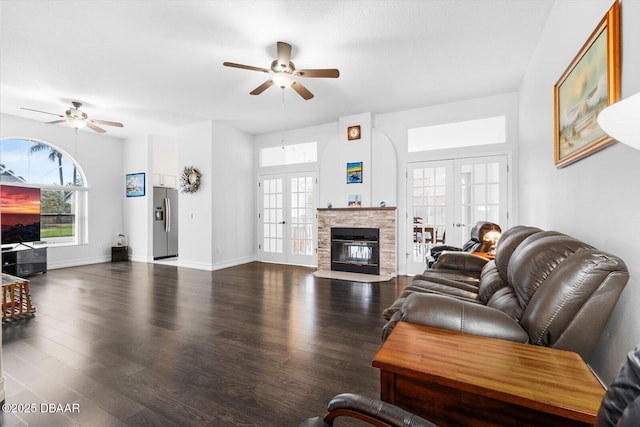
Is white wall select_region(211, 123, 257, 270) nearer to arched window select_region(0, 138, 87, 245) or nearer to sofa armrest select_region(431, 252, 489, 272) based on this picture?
arched window select_region(0, 138, 87, 245)

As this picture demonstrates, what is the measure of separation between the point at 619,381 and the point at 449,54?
3.76 meters

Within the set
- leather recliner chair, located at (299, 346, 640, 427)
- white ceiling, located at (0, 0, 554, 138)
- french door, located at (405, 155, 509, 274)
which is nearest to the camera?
leather recliner chair, located at (299, 346, 640, 427)

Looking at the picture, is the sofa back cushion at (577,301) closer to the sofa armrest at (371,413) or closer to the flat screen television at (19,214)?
the sofa armrest at (371,413)

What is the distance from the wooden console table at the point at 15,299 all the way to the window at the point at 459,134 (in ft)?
18.9

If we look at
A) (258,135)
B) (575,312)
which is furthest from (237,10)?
(258,135)

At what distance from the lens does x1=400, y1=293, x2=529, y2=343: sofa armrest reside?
1.26m

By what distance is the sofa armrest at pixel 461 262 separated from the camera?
3084 mm

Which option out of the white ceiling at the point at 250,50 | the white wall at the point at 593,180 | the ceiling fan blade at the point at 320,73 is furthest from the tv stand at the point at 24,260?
the white wall at the point at 593,180

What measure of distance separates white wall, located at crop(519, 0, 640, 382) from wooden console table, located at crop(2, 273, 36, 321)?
4.99 meters

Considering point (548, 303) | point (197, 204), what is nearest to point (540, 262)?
point (548, 303)

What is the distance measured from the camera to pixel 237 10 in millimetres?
2674

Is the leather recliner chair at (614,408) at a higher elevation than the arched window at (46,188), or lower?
lower

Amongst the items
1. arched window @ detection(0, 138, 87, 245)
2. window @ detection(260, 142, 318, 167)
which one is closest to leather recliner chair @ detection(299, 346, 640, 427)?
window @ detection(260, 142, 318, 167)

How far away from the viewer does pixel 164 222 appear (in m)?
7.39
